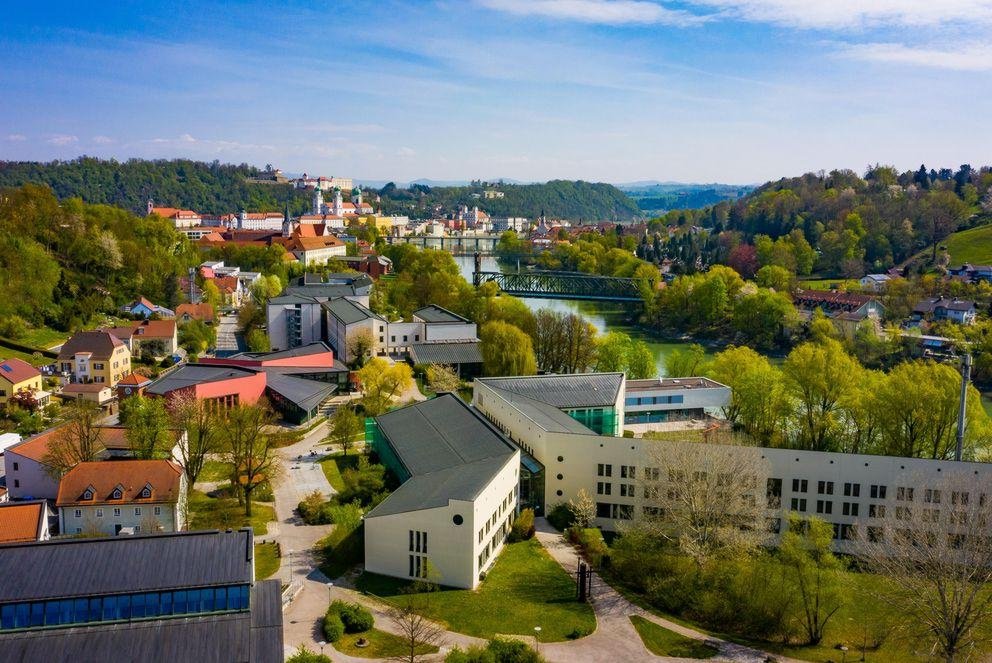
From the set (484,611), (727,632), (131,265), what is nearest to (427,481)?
(484,611)

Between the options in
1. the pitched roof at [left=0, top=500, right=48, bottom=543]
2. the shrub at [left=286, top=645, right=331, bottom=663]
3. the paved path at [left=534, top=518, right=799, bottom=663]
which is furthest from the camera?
the pitched roof at [left=0, top=500, right=48, bottom=543]

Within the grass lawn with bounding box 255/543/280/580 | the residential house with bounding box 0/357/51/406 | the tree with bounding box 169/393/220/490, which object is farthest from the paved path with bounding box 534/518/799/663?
the residential house with bounding box 0/357/51/406

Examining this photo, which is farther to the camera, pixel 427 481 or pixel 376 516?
pixel 427 481

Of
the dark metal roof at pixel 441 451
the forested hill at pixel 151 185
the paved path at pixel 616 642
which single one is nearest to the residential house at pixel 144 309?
the dark metal roof at pixel 441 451

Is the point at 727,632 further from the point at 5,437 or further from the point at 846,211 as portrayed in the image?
the point at 846,211

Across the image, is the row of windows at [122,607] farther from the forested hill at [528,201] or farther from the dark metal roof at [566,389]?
the forested hill at [528,201]

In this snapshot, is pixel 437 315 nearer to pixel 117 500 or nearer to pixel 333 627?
pixel 117 500

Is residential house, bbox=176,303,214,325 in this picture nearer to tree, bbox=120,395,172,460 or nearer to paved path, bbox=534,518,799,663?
tree, bbox=120,395,172,460
